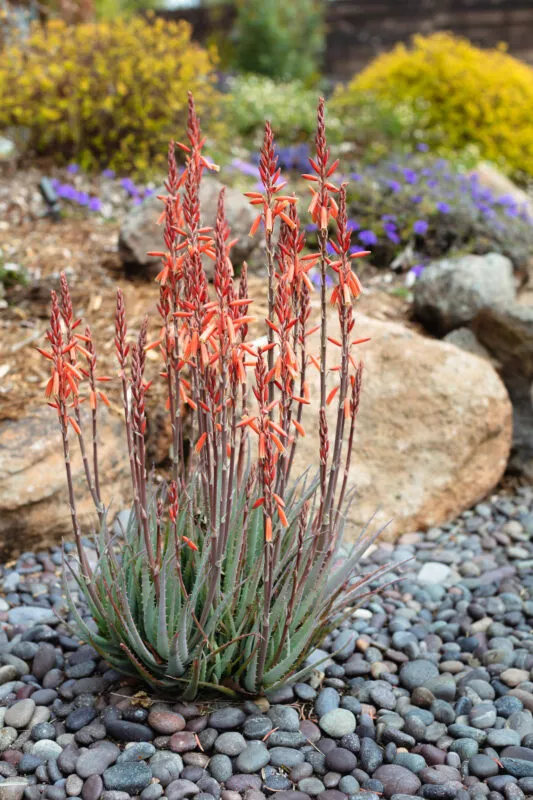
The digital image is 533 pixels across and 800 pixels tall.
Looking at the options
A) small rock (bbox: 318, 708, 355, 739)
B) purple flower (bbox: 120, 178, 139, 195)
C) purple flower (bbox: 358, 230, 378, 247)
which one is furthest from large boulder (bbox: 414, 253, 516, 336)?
small rock (bbox: 318, 708, 355, 739)

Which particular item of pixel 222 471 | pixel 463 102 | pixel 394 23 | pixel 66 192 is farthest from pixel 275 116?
pixel 394 23

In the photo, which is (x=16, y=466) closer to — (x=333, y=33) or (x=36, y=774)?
(x=36, y=774)

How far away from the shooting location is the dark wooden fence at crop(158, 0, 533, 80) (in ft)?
50.3

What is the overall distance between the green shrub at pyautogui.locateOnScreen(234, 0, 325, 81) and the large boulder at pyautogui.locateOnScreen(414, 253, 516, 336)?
9523 millimetres

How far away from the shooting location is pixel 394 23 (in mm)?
15719

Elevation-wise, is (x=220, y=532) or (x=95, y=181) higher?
(x=220, y=532)

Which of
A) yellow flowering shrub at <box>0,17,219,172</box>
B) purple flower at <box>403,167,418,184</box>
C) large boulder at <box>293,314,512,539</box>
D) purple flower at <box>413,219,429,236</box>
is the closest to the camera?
large boulder at <box>293,314,512,539</box>

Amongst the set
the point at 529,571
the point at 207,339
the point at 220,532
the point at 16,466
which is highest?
the point at 207,339

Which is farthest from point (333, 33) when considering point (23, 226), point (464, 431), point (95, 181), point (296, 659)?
point (296, 659)

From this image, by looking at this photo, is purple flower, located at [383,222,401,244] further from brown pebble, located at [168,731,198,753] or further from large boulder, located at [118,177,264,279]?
brown pebble, located at [168,731,198,753]

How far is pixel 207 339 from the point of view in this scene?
5.93ft

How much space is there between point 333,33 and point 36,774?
53.8 feet

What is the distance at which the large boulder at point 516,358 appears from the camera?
176 inches

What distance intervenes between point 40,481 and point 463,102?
768 cm
